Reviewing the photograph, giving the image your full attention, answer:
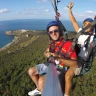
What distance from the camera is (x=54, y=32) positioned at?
3.50 metres

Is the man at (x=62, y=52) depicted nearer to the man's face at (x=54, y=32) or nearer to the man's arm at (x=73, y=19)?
the man's face at (x=54, y=32)

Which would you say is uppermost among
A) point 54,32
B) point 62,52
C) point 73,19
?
point 73,19

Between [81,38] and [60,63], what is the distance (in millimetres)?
611

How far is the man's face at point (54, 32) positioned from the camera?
3486 millimetres

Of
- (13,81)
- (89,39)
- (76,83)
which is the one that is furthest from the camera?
(13,81)

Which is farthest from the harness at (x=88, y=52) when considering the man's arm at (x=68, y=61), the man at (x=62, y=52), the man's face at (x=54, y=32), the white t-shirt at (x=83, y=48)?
the man's face at (x=54, y=32)

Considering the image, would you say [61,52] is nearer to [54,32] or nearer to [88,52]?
[54,32]

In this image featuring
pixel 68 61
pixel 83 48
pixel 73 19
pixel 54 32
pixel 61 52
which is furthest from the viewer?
pixel 73 19

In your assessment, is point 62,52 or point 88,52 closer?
point 62,52

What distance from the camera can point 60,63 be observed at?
11.6 feet

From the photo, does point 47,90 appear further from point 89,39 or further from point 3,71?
point 3,71

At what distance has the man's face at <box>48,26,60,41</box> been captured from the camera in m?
3.49

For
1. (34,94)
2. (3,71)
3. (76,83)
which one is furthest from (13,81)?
(34,94)

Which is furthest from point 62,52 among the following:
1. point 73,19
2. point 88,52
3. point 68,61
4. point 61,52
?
point 73,19
